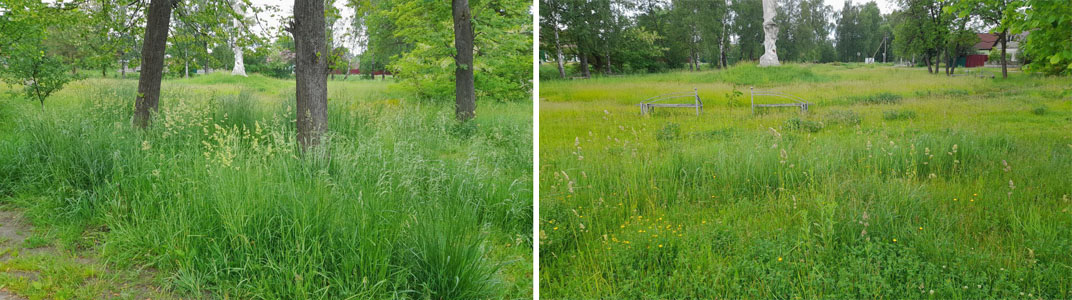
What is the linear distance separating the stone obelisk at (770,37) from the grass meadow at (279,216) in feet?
6.86

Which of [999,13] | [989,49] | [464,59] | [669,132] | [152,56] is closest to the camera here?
[999,13]

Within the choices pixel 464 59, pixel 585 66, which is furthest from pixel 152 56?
pixel 585 66

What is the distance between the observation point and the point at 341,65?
6.75m

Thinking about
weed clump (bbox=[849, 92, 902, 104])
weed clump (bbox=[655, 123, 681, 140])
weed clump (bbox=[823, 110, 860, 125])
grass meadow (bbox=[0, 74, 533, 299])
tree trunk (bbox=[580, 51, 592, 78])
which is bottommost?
grass meadow (bbox=[0, 74, 533, 299])

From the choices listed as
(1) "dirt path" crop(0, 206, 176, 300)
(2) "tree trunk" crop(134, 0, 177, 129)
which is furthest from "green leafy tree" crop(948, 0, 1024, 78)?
(2) "tree trunk" crop(134, 0, 177, 129)

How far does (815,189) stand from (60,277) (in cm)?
485

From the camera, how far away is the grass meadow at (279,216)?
120 inches

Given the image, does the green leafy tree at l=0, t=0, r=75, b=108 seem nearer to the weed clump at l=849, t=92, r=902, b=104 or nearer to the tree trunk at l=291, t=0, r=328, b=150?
the tree trunk at l=291, t=0, r=328, b=150

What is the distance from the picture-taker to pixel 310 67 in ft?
20.0

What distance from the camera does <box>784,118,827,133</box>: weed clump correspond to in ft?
12.5

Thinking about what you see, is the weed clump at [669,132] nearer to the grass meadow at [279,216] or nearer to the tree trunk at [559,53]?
the tree trunk at [559,53]

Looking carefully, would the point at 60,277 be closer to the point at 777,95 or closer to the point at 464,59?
the point at 777,95

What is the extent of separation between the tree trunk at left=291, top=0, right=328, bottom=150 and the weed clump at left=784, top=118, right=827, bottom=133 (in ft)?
14.8

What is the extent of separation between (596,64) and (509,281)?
1.79 meters
